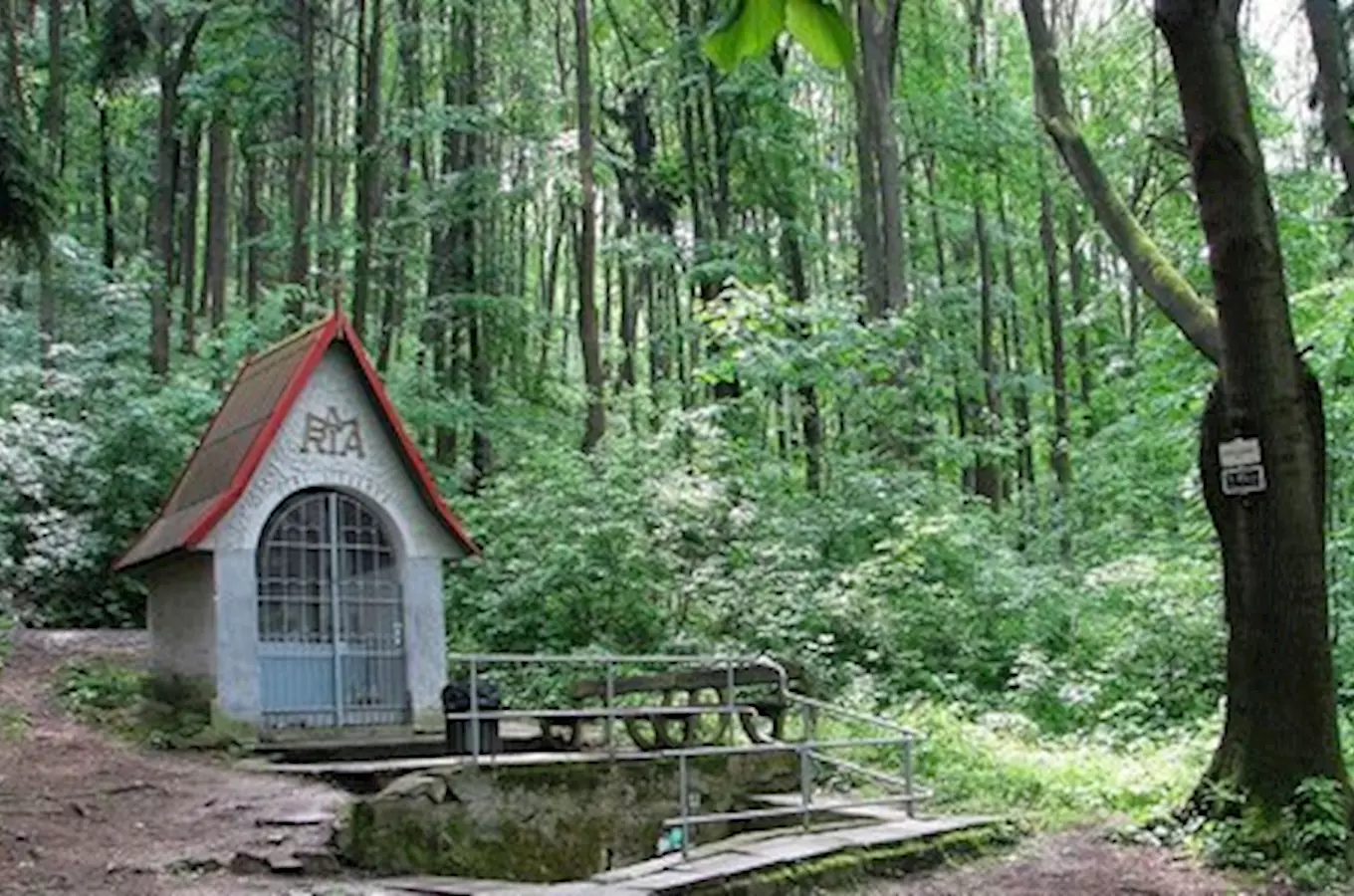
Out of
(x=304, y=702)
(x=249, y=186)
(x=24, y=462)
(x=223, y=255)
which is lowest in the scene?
(x=304, y=702)

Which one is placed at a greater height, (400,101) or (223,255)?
(400,101)

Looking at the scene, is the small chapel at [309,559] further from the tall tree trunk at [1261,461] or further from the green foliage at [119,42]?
the green foliage at [119,42]

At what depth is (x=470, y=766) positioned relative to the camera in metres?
11.2

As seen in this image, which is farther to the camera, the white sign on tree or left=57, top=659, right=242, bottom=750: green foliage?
left=57, top=659, right=242, bottom=750: green foliage

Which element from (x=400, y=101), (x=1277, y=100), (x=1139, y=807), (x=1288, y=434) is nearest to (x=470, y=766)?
(x=1139, y=807)

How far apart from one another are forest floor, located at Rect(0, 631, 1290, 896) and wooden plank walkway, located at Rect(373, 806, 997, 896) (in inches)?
14.5

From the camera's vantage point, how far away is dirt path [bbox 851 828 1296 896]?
8336mm

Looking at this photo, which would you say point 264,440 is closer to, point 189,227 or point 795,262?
point 795,262

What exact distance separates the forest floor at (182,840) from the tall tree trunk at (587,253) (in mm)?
10573

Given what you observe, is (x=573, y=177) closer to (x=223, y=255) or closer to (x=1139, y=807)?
(x=223, y=255)

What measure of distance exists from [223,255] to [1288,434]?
22880 millimetres

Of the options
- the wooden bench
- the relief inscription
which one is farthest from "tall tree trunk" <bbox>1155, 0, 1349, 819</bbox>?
the relief inscription

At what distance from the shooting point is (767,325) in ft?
65.1

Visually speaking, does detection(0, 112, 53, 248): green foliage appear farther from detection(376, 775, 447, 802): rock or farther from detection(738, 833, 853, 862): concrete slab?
detection(738, 833, 853, 862): concrete slab
